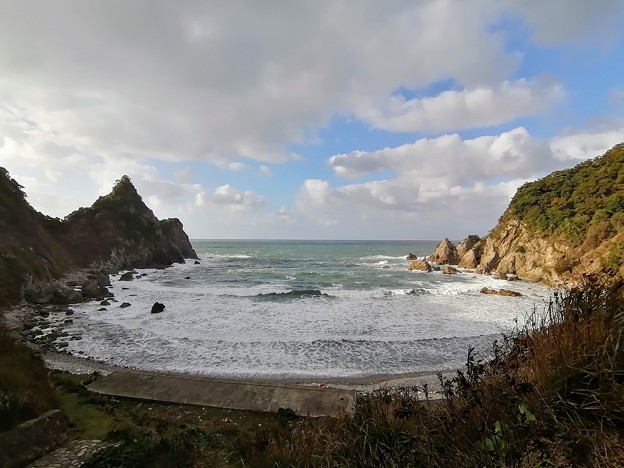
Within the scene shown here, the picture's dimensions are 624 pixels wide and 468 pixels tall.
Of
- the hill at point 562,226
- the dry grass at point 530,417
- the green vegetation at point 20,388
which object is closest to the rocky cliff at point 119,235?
the green vegetation at point 20,388

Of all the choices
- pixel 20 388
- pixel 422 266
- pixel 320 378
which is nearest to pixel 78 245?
pixel 320 378

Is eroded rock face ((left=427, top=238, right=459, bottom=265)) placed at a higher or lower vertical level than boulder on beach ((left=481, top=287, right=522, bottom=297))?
higher

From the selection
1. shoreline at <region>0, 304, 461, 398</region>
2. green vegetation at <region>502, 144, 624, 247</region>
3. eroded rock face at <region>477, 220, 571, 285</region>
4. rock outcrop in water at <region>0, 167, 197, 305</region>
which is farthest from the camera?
eroded rock face at <region>477, 220, 571, 285</region>

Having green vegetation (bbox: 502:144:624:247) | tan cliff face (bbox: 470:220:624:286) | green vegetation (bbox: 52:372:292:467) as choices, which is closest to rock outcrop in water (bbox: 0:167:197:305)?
green vegetation (bbox: 52:372:292:467)

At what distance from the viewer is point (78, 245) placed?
149ft

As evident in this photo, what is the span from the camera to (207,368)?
1359 centimetres

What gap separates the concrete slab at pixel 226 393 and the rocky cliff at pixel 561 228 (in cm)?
3083

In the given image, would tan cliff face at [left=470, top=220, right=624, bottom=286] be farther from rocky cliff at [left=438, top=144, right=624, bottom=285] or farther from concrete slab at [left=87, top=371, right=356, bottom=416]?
concrete slab at [left=87, top=371, right=356, bottom=416]

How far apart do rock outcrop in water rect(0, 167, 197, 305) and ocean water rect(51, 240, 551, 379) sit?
3.97 m

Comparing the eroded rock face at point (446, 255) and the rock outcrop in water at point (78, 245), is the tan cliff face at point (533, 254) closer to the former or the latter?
the eroded rock face at point (446, 255)

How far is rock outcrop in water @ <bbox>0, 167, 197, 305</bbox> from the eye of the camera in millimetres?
25156

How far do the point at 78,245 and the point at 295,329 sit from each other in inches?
1611

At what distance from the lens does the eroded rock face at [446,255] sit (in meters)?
57.1

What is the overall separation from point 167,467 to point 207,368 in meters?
8.49
